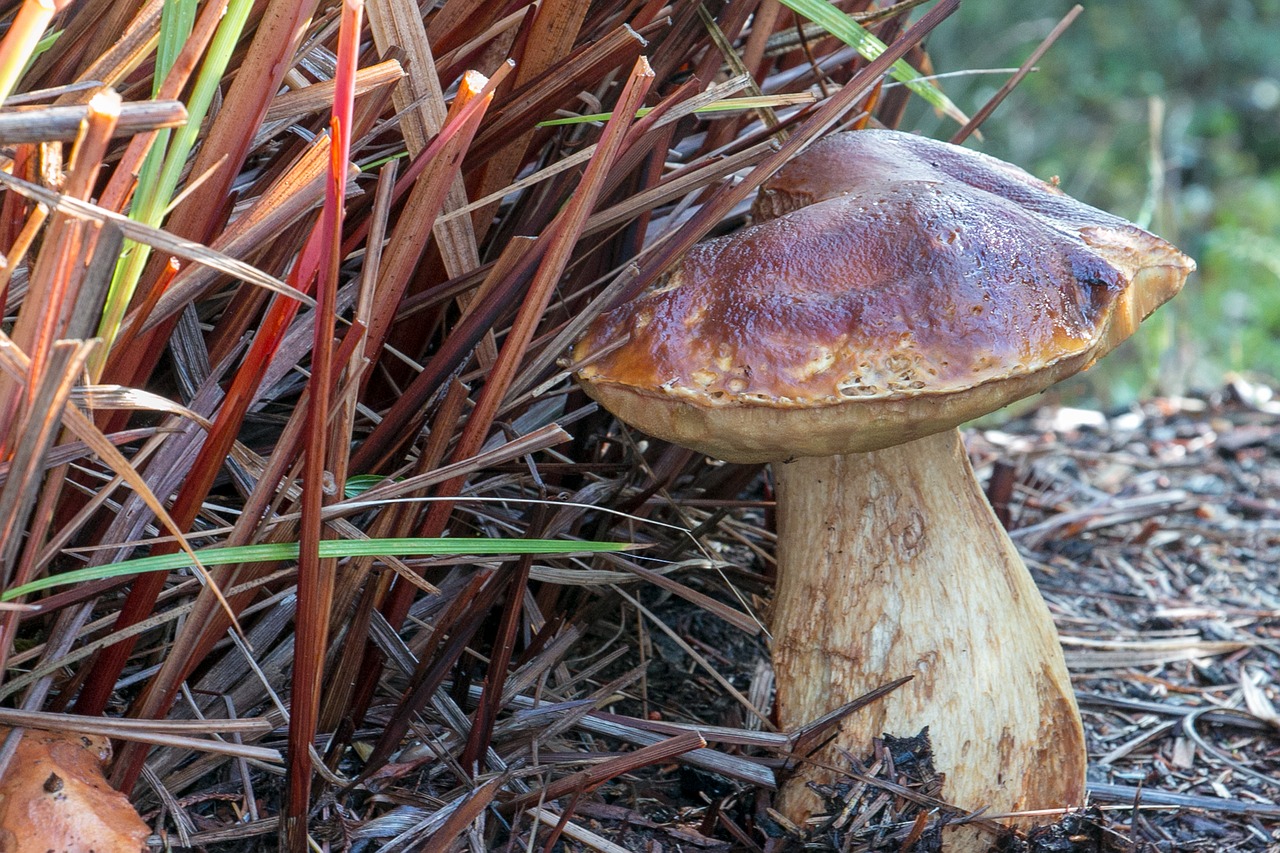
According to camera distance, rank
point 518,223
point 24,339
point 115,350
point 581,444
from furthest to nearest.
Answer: point 581,444 → point 518,223 → point 115,350 → point 24,339

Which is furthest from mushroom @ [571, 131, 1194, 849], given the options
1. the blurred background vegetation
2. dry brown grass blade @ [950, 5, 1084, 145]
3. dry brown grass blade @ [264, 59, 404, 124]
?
the blurred background vegetation

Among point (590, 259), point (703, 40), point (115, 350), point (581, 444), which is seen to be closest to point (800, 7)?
point (703, 40)

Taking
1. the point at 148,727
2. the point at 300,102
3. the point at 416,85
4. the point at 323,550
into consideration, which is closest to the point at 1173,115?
the point at 416,85

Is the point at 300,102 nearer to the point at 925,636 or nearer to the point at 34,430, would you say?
the point at 34,430

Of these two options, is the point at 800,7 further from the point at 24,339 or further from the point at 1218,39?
the point at 1218,39

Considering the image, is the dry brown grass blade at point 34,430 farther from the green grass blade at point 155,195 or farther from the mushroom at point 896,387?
the mushroom at point 896,387

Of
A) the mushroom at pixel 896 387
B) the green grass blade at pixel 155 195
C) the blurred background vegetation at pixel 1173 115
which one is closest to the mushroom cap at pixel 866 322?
the mushroom at pixel 896 387

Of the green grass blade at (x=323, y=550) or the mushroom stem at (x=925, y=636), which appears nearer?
the green grass blade at (x=323, y=550)
